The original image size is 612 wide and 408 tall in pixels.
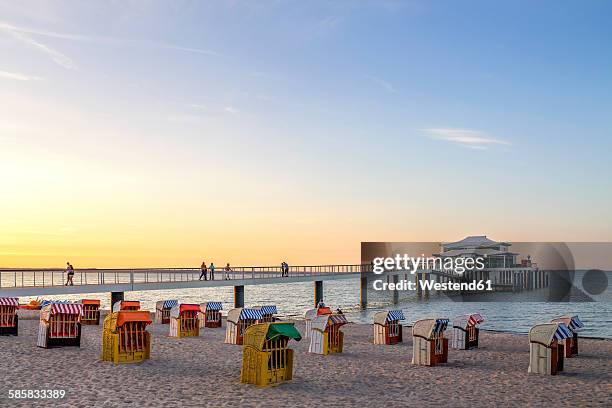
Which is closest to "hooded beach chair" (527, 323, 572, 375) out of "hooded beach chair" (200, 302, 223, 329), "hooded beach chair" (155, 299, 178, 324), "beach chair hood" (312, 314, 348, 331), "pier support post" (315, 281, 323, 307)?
"beach chair hood" (312, 314, 348, 331)

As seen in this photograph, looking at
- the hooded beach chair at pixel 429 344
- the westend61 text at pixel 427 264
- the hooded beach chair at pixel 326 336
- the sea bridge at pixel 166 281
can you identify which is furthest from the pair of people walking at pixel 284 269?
the hooded beach chair at pixel 429 344

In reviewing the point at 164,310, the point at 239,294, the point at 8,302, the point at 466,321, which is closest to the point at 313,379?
the point at 466,321

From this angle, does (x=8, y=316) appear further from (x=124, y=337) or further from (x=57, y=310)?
(x=124, y=337)

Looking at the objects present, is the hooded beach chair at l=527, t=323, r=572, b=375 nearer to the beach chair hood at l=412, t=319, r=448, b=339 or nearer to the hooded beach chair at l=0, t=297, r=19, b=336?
the beach chair hood at l=412, t=319, r=448, b=339

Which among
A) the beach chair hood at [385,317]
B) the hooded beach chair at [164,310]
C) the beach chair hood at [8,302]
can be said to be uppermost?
the beach chair hood at [8,302]

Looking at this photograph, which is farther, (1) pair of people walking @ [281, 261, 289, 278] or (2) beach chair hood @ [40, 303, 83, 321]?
(1) pair of people walking @ [281, 261, 289, 278]

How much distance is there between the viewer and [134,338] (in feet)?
60.4

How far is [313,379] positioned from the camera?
53.2 ft

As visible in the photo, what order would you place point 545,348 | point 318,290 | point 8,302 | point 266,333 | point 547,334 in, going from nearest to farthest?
point 266,333 < point 545,348 < point 547,334 < point 8,302 < point 318,290

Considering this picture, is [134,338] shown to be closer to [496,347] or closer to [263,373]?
[263,373]

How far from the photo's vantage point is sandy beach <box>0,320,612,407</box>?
45.1ft

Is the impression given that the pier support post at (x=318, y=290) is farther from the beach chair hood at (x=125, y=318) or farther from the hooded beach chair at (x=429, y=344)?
the beach chair hood at (x=125, y=318)

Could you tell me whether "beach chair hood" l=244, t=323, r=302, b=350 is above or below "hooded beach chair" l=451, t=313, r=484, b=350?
above

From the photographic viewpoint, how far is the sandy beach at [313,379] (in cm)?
1373
